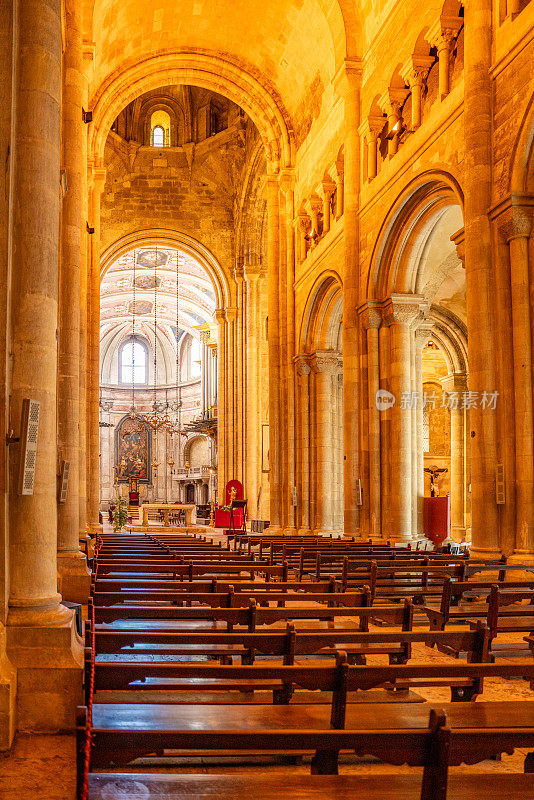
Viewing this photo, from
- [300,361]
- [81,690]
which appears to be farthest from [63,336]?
[300,361]

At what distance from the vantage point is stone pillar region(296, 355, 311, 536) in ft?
76.4

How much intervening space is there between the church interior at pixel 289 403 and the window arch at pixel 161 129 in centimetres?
11

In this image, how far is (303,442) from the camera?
23.7 metres

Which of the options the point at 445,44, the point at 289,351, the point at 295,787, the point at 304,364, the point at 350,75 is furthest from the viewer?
the point at 289,351

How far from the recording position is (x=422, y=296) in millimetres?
17469

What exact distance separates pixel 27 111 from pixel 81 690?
3.86m

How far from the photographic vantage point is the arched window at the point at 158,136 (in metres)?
33.8

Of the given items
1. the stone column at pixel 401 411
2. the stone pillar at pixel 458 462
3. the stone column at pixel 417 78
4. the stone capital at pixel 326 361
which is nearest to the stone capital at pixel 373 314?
the stone column at pixel 401 411

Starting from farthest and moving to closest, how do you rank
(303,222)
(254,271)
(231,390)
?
(231,390) < (254,271) < (303,222)

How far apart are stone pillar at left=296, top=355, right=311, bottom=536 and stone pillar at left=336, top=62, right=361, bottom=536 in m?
4.79

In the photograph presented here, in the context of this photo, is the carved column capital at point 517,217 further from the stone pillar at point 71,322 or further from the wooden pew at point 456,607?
the stone pillar at point 71,322

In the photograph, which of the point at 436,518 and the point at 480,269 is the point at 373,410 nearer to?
the point at 436,518

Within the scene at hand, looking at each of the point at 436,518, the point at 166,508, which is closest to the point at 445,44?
the point at 436,518

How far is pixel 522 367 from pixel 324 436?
469 inches
